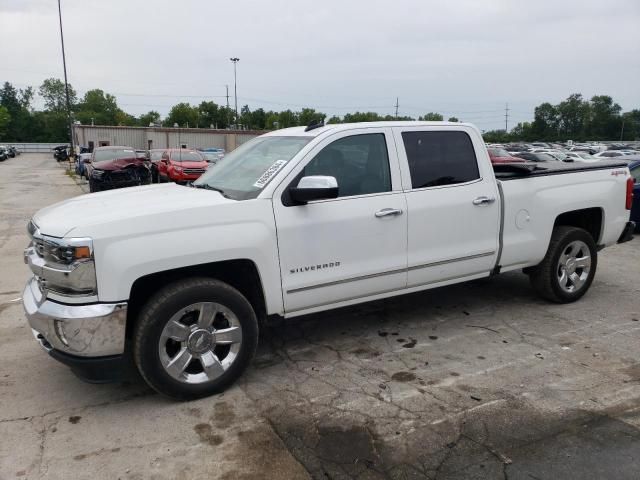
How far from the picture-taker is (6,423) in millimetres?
3412

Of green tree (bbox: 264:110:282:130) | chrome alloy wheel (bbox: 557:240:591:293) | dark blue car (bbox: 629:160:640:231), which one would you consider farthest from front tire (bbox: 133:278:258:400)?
green tree (bbox: 264:110:282:130)

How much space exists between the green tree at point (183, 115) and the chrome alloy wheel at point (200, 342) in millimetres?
114677

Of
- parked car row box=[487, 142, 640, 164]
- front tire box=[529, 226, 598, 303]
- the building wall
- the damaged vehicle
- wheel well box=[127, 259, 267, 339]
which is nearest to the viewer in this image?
wheel well box=[127, 259, 267, 339]

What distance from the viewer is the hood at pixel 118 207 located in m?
3.37

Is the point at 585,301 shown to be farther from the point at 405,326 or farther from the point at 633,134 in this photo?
the point at 633,134

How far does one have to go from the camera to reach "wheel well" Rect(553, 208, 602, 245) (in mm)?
5707

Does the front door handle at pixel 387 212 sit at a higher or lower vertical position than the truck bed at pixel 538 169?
lower

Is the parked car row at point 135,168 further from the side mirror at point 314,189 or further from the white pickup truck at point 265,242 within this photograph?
the side mirror at point 314,189

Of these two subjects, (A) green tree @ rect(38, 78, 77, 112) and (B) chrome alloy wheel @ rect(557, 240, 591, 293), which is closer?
(B) chrome alloy wheel @ rect(557, 240, 591, 293)

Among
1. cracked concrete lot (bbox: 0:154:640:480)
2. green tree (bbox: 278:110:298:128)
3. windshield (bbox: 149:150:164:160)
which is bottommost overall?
cracked concrete lot (bbox: 0:154:640:480)

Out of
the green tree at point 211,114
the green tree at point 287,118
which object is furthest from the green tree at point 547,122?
the green tree at point 211,114

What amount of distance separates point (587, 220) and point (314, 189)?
3698 millimetres

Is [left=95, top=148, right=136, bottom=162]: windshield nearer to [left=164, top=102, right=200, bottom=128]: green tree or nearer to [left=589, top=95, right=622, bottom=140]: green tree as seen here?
[left=164, top=102, right=200, bottom=128]: green tree

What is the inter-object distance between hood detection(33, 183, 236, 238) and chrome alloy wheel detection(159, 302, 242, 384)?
698mm
